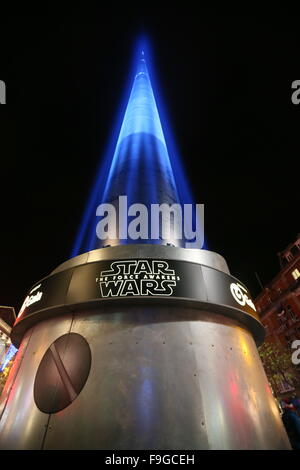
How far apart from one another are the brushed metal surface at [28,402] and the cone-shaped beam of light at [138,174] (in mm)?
3077

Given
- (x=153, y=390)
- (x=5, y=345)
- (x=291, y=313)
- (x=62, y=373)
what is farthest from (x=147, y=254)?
(x=291, y=313)

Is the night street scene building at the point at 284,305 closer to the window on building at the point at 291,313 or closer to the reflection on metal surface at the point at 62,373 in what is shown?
the window on building at the point at 291,313

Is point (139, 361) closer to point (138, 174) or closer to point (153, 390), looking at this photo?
point (153, 390)

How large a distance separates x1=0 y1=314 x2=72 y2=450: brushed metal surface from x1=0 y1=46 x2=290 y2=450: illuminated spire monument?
0.02 m

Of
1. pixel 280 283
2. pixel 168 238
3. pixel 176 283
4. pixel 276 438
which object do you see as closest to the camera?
pixel 276 438

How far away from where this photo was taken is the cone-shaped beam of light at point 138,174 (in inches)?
338

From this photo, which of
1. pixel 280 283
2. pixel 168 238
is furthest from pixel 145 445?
pixel 280 283

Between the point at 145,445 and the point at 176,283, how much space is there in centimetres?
268

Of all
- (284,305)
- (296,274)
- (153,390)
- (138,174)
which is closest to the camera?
(153,390)

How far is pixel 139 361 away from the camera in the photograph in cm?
438

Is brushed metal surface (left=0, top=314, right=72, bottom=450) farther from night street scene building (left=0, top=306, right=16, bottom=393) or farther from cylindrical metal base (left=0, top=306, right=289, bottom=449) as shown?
night street scene building (left=0, top=306, right=16, bottom=393)

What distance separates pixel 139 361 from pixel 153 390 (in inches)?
20.7
